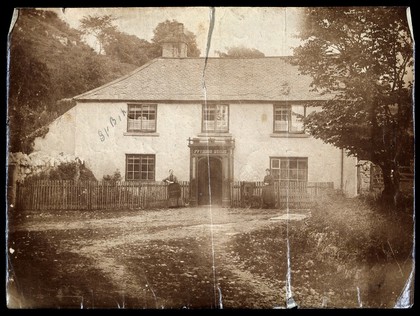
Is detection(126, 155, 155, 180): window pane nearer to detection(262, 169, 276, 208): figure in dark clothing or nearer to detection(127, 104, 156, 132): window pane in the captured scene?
detection(127, 104, 156, 132): window pane

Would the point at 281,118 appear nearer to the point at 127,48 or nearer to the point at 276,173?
the point at 276,173

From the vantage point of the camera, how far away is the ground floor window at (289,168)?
14.6 feet

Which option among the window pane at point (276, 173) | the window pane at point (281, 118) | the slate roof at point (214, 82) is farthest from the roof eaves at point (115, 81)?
the window pane at point (276, 173)

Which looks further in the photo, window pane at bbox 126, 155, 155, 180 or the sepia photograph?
window pane at bbox 126, 155, 155, 180

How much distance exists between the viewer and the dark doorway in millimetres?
4469

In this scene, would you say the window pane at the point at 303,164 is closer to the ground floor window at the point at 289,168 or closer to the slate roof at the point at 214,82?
the ground floor window at the point at 289,168

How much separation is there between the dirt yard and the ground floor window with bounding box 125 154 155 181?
439 millimetres

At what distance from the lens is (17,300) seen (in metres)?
4.45

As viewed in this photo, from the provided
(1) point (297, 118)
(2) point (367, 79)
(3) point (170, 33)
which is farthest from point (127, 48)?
(2) point (367, 79)

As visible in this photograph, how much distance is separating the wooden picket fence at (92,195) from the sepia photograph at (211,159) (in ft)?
0.05

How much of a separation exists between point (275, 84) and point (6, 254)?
307 centimetres

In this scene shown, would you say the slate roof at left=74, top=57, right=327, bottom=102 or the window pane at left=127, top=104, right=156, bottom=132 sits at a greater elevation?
the slate roof at left=74, top=57, right=327, bottom=102

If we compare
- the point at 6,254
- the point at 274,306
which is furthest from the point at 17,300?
the point at 274,306

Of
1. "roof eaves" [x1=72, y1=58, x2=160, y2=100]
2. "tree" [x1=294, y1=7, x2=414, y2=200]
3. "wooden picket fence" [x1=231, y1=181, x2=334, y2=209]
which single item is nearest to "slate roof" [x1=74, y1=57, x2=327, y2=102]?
"roof eaves" [x1=72, y1=58, x2=160, y2=100]
